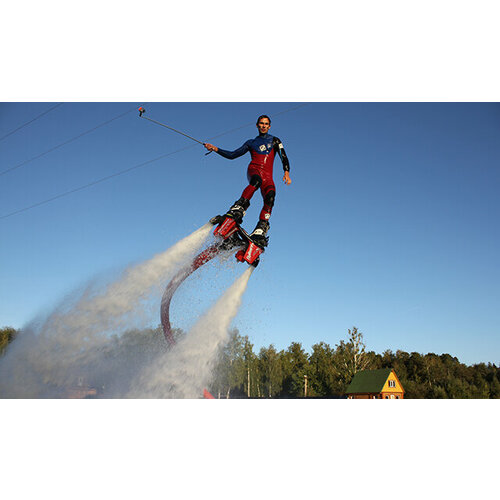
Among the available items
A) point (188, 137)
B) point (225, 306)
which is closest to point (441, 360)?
point (225, 306)

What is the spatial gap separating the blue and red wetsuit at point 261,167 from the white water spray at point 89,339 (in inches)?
39.9

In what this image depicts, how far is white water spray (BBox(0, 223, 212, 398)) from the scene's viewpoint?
750 cm

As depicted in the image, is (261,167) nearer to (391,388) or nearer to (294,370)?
(391,388)

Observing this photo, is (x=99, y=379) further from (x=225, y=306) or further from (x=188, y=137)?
(x=188, y=137)

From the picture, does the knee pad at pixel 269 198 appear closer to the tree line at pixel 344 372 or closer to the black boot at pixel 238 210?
the black boot at pixel 238 210

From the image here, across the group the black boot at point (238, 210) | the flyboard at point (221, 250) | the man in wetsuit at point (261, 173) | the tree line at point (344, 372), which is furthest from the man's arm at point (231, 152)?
the tree line at point (344, 372)

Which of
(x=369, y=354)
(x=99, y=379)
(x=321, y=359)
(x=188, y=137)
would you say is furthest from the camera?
(x=321, y=359)

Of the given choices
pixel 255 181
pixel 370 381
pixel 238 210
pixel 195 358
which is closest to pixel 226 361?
pixel 195 358

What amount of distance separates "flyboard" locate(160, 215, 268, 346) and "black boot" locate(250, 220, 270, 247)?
37mm

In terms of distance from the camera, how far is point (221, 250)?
6.62 meters

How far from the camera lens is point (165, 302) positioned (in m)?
6.95

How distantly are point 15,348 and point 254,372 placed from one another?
937 inches

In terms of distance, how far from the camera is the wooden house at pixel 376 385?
66.2 feet

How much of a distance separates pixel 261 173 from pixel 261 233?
0.95 m
